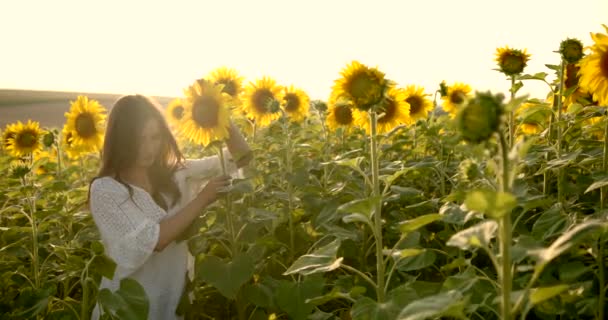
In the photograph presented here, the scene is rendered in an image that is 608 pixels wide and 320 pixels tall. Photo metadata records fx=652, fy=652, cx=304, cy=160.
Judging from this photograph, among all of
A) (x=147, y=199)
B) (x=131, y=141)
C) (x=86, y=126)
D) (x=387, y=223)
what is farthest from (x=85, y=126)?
(x=387, y=223)

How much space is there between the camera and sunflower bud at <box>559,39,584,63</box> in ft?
9.78

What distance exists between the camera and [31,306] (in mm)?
2793

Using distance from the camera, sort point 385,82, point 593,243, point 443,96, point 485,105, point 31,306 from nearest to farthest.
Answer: point 485,105 < point 593,243 < point 385,82 < point 31,306 < point 443,96

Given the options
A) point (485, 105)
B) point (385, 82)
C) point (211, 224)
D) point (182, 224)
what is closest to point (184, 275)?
point (211, 224)

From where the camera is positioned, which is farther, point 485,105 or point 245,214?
point 245,214

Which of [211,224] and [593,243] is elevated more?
[593,243]

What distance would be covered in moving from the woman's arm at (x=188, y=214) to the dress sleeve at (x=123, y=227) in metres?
0.04

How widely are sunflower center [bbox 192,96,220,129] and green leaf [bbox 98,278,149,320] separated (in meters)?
0.87

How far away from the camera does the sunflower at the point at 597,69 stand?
2311 millimetres

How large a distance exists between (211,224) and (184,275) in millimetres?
311

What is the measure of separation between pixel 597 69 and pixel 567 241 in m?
1.31

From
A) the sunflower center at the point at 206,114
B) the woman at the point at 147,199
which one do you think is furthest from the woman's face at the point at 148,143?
the sunflower center at the point at 206,114

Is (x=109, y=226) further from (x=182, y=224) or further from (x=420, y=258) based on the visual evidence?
(x=420, y=258)

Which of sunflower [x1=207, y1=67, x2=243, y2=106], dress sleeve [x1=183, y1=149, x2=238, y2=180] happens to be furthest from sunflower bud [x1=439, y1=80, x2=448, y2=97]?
dress sleeve [x1=183, y1=149, x2=238, y2=180]
